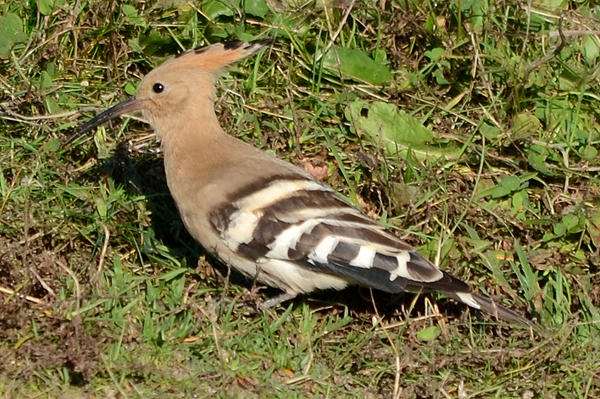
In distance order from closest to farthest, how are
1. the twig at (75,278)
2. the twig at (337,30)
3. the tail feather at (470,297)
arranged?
the twig at (75,278) < the tail feather at (470,297) < the twig at (337,30)

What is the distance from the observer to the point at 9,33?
5.05 m

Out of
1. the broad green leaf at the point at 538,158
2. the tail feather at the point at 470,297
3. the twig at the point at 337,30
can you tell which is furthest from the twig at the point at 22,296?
the broad green leaf at the point at 538,158

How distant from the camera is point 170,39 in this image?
5.14 meters

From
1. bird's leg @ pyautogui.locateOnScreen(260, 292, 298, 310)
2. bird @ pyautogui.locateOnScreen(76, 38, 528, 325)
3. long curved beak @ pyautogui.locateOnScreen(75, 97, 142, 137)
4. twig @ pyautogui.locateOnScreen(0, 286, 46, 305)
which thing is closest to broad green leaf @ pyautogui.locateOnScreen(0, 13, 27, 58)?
long curved beak @ pyautogui.locateOnScreen(75, 97, 142, 137)

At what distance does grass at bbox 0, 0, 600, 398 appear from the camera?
3.96m

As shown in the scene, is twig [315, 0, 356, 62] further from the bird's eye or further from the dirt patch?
the dirt patch

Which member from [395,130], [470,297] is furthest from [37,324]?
[395,130]

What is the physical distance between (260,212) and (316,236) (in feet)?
0.74

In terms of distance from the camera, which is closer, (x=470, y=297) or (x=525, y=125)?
(x=470, y=297)

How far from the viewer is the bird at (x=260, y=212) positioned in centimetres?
414

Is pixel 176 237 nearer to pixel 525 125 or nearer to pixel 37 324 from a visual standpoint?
pixel 37 324

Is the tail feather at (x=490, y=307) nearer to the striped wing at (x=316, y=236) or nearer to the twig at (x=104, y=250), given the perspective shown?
the striped wing at (x=316, y=236)

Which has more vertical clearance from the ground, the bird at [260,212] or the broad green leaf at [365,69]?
the broad green leaf at [365,69]

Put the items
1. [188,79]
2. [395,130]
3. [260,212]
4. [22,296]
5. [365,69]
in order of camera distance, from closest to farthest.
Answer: [22,296], [260,212], [188,79], [395,130], [365,69]
